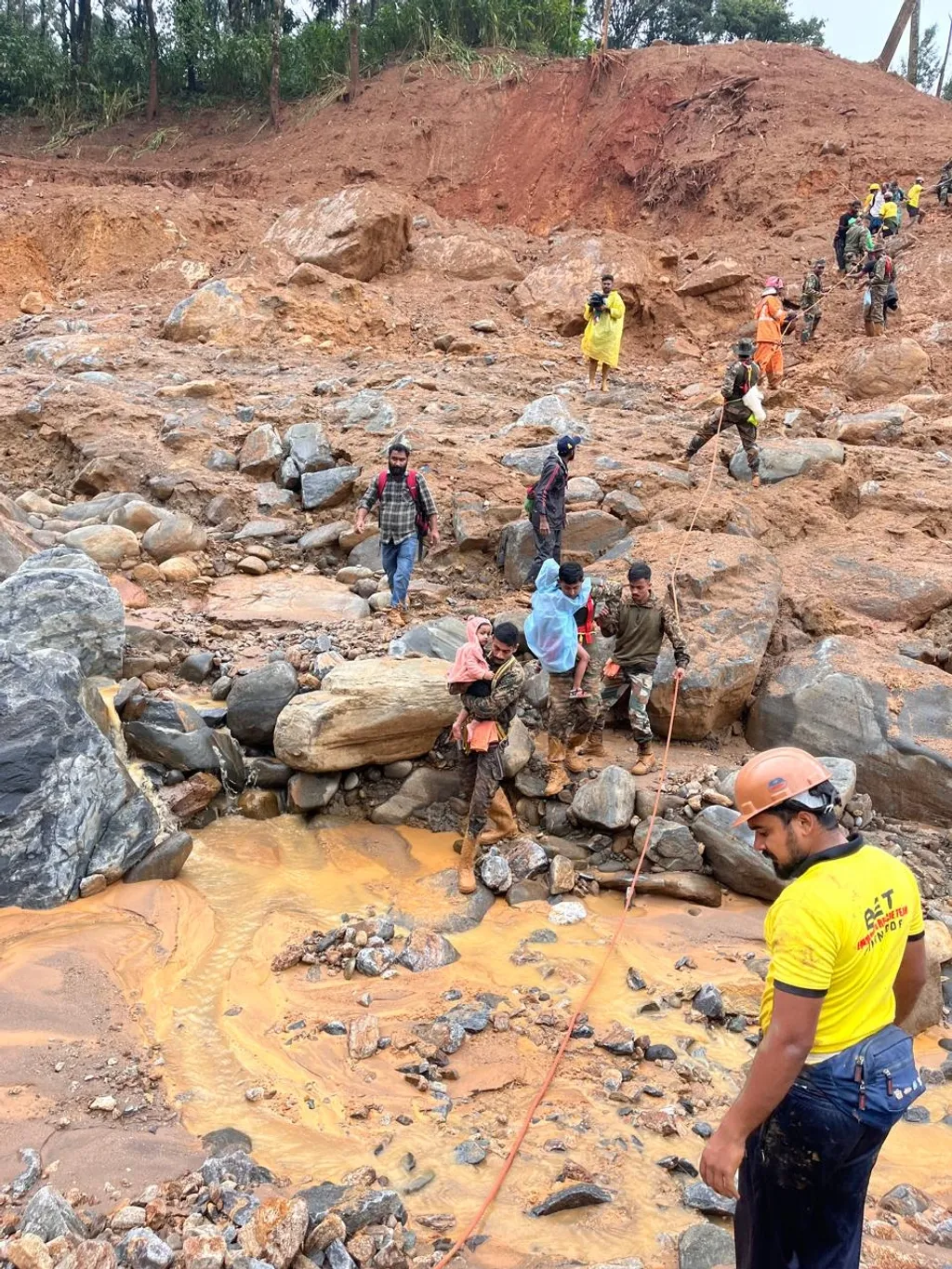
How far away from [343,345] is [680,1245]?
1298cm

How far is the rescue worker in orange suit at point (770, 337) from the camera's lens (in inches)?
458

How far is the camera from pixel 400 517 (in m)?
7.43

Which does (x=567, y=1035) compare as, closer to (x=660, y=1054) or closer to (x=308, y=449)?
(x=660, y=1054)

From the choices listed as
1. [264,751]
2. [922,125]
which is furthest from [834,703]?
[922,125]

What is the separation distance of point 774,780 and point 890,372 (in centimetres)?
1152

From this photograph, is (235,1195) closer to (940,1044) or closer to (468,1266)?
(468,1266)

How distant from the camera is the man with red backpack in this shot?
742 cm

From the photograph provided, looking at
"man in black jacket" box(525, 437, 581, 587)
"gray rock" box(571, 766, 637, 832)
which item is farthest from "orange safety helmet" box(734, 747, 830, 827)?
"man in black jacket" box(525, 437, 581, 587)

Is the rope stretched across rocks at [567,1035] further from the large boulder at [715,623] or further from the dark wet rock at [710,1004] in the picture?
the dark wet rock at [710,1004]

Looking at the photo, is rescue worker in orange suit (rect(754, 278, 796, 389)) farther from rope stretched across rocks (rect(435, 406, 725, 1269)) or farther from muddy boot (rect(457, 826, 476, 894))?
muddy boot (rect(457, 826, 476, 894))

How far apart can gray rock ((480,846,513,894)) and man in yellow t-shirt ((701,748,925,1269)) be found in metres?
3.09

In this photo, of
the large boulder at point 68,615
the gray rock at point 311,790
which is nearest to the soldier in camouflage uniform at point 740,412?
the gray rock at point 311,790

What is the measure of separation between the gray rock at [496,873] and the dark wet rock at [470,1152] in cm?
195

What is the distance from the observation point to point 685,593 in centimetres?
700
